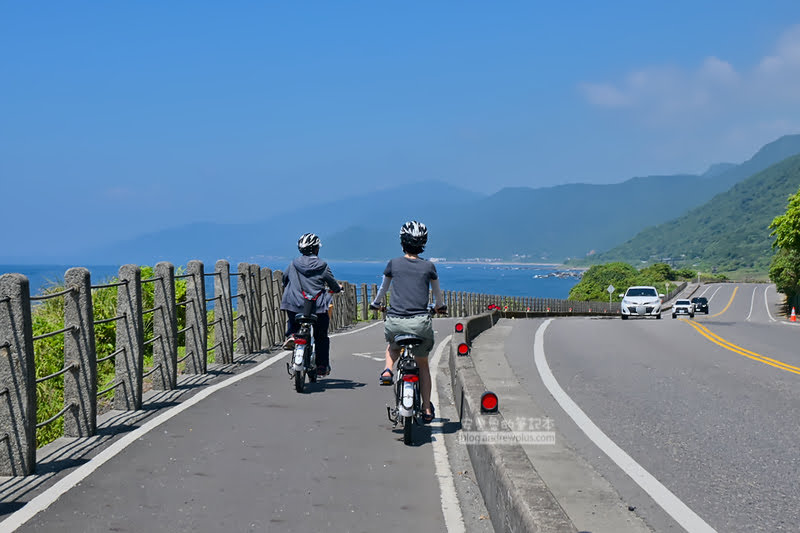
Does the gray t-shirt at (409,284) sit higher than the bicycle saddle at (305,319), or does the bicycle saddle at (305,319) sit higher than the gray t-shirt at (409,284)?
the gray t-shirt at (409,284)

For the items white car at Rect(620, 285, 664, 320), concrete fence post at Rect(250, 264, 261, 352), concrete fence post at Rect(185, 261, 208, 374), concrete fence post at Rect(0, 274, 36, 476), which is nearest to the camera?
concrete fence post at Rect(0, 274, 36, 476)

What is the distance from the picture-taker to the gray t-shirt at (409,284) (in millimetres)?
7918

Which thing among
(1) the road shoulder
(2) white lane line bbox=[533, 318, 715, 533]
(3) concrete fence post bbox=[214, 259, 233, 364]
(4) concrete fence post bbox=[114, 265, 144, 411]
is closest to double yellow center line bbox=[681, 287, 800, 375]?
(2) white lane line bbox=[533, 318, 715, 533]

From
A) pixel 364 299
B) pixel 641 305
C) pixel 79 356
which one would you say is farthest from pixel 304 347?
pixel 641 305

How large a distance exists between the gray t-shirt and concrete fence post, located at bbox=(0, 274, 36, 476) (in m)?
3.11

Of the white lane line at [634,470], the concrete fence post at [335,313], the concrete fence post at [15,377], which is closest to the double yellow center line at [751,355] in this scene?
the white lane line at [634,470]

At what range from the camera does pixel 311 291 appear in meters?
10.8

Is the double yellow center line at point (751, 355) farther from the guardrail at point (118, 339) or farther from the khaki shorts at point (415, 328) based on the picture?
the guardrail at point (118, 339)

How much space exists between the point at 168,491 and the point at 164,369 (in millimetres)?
4823

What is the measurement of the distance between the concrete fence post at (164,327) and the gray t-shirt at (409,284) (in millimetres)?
3740

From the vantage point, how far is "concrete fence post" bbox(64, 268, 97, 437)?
7.70m

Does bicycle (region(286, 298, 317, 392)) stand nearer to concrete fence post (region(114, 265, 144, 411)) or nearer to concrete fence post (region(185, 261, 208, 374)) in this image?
concrete fence post (region(185, 261, 208, 374))

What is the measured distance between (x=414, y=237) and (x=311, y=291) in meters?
3.12

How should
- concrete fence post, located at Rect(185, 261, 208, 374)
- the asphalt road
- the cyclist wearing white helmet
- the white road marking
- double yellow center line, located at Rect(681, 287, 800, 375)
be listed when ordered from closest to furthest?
1. the asphalt road
2. the cyclist wearing white helmet
3. concrete fence post, located at Rect(185, 261, 208, 374)
4. double yellow center line, located at Rect(681, 287, 800, 375)
5. the white road marking
